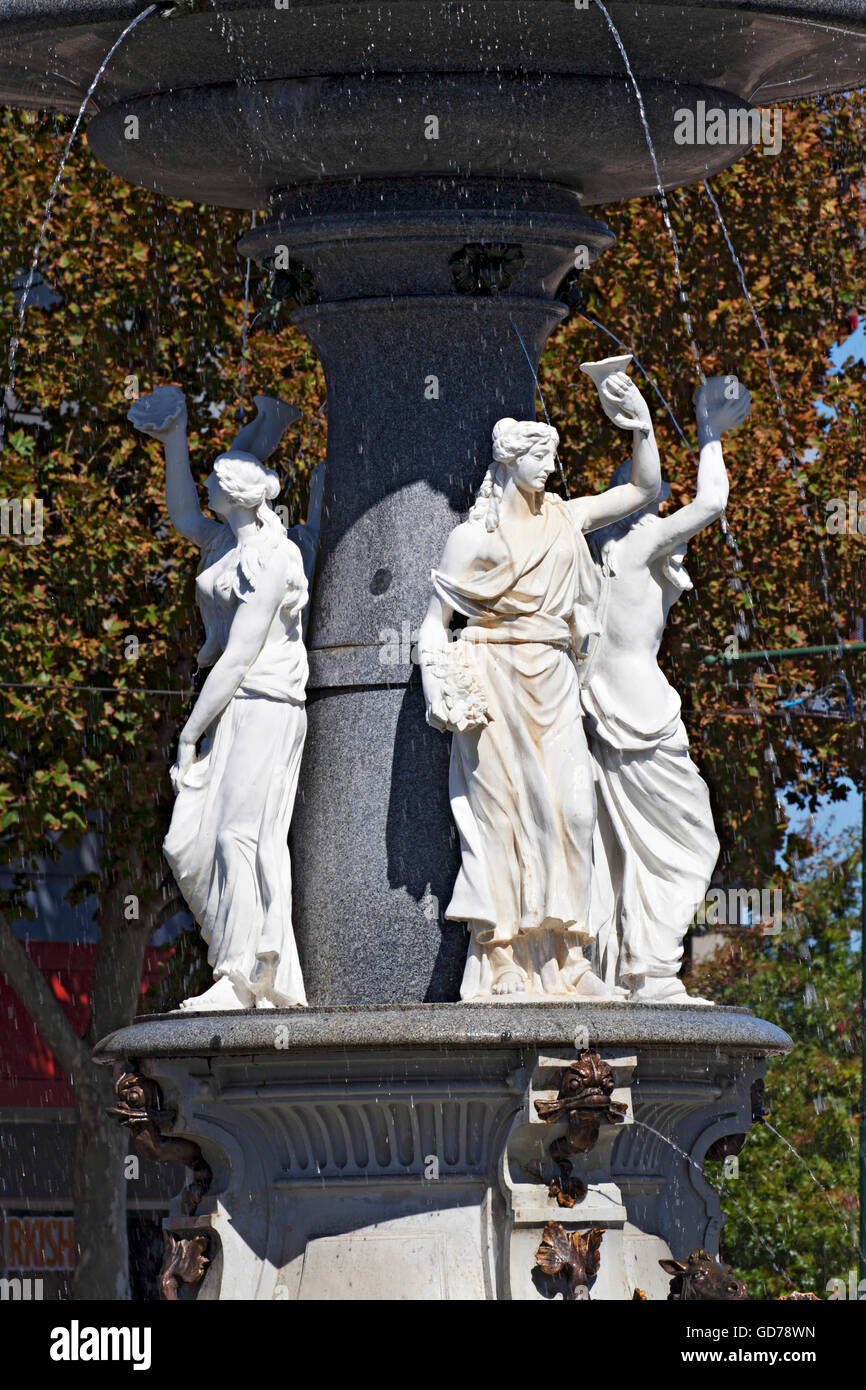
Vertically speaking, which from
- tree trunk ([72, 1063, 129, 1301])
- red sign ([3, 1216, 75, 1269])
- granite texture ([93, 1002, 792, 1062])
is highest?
granite texture ([93, 1002, 792, 1062])

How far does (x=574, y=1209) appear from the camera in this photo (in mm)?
10977

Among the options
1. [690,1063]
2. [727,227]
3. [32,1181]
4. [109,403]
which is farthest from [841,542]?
[690,1063]

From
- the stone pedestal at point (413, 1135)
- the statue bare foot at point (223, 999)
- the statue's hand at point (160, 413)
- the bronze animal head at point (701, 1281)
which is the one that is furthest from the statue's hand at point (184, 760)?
the bronze animal head at point (701, 1281)

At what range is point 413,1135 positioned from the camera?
11055 mm

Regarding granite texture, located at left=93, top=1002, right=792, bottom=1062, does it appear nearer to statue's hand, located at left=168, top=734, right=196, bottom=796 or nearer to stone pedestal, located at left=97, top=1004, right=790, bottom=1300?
stone pedestal, located at left=97, top=1004, right=790, bottom=1300

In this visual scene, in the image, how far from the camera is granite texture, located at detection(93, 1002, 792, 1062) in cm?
1068

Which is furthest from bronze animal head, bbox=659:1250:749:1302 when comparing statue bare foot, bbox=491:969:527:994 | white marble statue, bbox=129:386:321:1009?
white marble statue, bbox=129:386:321:1009

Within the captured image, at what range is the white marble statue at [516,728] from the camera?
11117 millimetres

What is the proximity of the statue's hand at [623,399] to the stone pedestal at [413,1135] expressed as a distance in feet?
6.78

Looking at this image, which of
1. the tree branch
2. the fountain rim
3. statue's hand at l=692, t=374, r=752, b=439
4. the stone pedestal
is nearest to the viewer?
the fountain rim

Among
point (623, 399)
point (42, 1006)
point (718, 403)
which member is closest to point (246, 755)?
point (623, 399)

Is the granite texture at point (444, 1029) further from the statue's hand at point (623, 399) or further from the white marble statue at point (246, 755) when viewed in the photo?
the statue's hand at point (623, 399)

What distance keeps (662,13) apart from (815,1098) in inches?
636

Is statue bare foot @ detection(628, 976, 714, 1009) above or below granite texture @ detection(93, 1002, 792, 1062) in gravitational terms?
above
